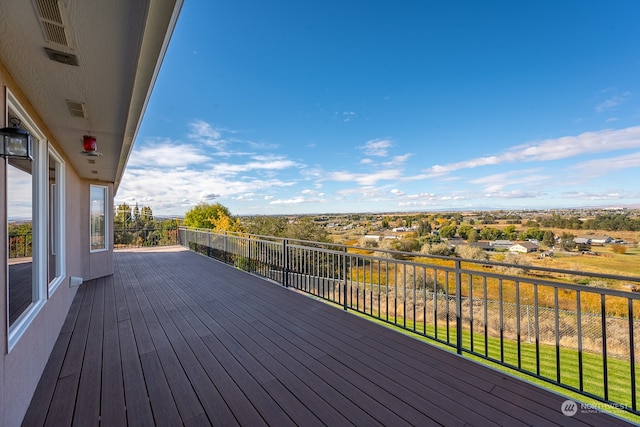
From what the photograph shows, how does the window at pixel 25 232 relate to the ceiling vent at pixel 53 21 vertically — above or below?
below

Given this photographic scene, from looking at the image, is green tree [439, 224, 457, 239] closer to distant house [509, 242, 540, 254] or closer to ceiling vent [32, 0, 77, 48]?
distant house [509, 242, 540, 254]

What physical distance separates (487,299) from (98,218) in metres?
7.69

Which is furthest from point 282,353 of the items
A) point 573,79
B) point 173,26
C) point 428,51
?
point 573,79

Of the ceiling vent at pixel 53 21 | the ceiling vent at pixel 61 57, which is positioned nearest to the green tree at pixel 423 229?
the ceiling vent at pixel 61 57

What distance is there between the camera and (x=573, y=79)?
11875mm

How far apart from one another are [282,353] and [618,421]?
2.36 metres

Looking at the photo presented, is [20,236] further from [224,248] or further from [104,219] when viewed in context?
[224,248]

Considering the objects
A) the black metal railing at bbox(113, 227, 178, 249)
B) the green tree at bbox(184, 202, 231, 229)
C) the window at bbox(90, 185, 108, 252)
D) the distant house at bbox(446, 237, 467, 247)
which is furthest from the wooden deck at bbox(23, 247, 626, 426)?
the green tree at bbox(184, 202, 231, 229)

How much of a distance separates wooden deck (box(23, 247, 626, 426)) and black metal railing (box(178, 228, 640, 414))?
306 mm

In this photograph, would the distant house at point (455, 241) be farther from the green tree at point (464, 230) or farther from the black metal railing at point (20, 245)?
the black metal railing at point (20, 245)

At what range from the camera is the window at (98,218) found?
18.7 ft

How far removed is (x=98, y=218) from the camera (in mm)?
5926

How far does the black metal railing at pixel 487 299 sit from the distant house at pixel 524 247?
2002 millimetres

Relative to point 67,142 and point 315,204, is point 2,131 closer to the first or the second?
point 67,142
